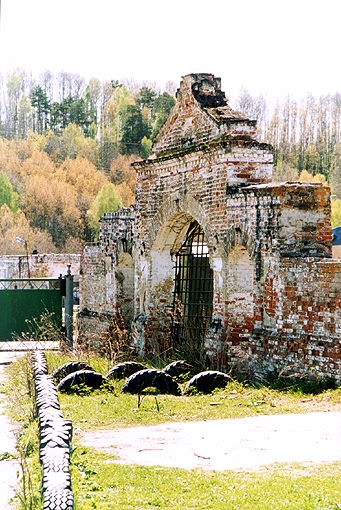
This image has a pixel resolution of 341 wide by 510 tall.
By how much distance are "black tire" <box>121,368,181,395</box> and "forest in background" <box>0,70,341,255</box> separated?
4247cm

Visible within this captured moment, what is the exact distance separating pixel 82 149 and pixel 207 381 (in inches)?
2594

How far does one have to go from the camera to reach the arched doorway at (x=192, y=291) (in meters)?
16.7

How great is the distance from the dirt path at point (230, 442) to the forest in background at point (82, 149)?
44.7 metres

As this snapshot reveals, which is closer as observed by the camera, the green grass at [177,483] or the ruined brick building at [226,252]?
the green grass at [177,483]

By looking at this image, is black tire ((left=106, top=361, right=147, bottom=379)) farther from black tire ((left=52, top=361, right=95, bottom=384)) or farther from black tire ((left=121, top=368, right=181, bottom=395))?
black tire ((left=121, top=368, right=181, bottom=395))

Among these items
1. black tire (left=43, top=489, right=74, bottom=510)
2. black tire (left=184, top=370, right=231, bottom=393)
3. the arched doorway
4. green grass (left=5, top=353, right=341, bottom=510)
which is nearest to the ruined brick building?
the arched doorway

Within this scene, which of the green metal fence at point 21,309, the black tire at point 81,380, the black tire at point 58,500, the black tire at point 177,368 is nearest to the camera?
the black tire at point 58,500

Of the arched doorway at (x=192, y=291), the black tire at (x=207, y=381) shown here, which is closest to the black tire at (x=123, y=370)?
the black tire at (x=207, y=381)

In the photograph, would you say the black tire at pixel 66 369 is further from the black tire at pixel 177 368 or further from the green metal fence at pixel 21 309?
the green metal fence at pixel 21 309

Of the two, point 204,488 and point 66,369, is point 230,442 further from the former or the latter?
point 66,369

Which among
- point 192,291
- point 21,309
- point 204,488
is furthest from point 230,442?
point 21,309

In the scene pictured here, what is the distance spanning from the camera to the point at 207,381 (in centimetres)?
1313

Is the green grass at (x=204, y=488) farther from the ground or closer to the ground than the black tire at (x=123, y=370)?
farther from the ground

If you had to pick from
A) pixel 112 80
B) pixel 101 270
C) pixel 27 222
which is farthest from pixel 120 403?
pixel 112 80
